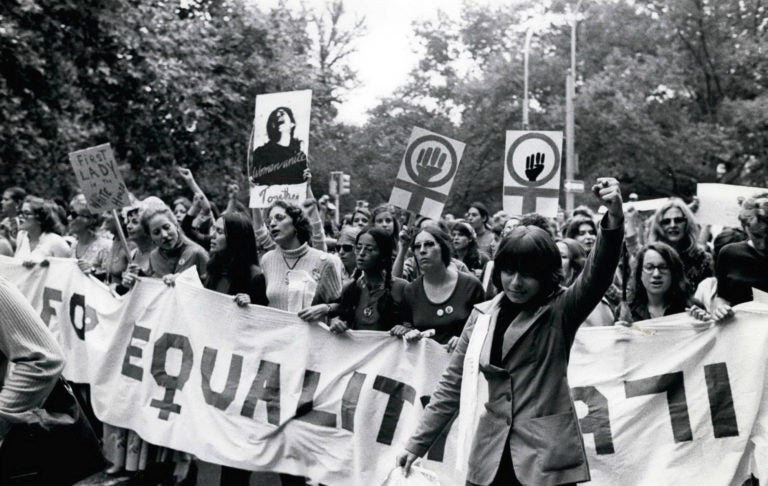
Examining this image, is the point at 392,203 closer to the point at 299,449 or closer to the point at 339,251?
the point at 339,251

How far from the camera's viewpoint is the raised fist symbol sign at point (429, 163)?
24.0 feet

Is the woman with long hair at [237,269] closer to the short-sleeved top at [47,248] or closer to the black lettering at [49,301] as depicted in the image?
the black lettering at [49,301]

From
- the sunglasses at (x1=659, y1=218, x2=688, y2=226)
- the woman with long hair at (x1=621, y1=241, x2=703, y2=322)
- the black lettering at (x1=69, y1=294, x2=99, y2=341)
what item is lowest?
the black lettering at (x1=69, y1=294, x2=99, y2=341)

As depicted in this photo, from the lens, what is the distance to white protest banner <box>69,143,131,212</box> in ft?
25.3

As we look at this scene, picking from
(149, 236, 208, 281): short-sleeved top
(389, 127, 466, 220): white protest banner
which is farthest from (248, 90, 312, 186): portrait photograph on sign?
(149, 236, 208, 281): short-sleeved top

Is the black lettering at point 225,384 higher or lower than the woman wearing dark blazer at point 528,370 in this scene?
lower

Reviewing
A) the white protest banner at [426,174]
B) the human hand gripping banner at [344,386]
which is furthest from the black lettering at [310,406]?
the white protest banner at [426,174]

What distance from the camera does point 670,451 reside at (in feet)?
15.9

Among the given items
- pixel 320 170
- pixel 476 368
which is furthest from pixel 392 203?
pixel 320 170

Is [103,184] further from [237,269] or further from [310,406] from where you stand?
[310,406]

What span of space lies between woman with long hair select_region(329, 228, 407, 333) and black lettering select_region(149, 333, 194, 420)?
51.3 inches

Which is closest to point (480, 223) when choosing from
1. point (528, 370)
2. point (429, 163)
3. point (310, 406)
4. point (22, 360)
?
point (429, 163)

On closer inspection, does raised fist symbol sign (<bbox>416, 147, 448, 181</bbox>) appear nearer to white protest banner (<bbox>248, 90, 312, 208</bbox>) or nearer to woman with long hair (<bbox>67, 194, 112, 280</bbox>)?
white protest banner (<bbox>248, 90, 312, 208</bbox>)

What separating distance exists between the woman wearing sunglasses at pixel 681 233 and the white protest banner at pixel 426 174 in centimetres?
163
